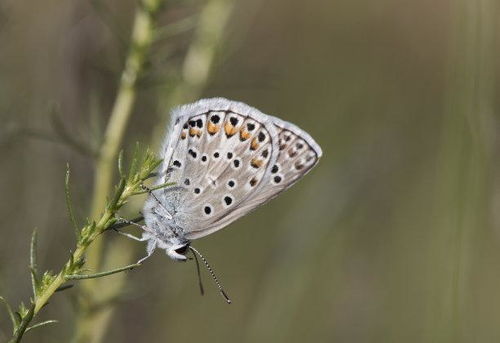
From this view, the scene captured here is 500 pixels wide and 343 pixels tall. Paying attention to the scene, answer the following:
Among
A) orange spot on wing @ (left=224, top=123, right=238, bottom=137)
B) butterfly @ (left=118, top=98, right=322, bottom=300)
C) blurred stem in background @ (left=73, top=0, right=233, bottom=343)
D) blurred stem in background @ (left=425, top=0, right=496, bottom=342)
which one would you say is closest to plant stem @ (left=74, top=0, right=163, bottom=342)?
blurred stem in background @ (left=73, top=0, right=233, bottom=343)

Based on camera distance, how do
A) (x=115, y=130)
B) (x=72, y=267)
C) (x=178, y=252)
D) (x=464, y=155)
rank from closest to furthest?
(x=72, y=267)
(x=464, y=155)
(x=178, y=252)
(x=115, y=130)

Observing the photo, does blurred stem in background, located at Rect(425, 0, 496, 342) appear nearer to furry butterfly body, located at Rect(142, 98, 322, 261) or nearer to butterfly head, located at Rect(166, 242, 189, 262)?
furry butterfly body, located at Rect(142, 98, 322, 261)

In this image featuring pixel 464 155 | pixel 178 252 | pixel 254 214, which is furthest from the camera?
pixel 254 214

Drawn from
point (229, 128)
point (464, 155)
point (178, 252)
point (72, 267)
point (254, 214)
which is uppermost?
point (229, 128)

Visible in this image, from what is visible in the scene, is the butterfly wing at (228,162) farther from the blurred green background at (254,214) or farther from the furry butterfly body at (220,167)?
the blurred green background at (254,214)

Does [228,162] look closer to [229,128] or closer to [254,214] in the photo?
[229,128]

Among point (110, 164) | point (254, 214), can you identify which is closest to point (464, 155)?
point (110, 164)

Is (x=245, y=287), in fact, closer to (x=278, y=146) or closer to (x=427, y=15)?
(x=278, y=146)
